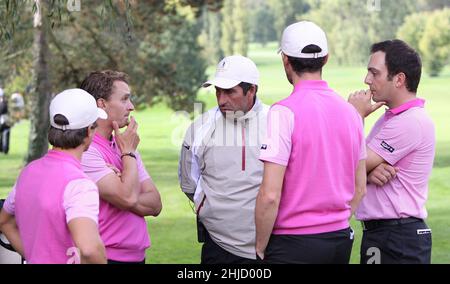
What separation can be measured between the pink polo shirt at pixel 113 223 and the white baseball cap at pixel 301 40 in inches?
42.2

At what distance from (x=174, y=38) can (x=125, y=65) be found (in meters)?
24.0

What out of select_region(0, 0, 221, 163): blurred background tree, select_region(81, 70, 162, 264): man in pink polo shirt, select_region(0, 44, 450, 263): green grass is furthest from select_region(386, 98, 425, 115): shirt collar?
select_region(0, 0, 221, 163): blurred background tree

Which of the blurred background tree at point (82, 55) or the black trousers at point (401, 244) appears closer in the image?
the black trousers at point (401, 244)

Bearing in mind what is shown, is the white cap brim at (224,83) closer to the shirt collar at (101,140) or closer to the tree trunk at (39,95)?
the shirt collar at (101,140)

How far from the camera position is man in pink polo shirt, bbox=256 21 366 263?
412 cm

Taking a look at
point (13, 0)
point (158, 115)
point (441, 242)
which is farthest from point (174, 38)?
point (13, 0)

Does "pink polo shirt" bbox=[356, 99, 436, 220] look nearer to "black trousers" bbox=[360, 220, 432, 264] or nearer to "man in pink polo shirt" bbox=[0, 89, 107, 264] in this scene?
"black trousers" bbox=[360, 220, 432, 264]

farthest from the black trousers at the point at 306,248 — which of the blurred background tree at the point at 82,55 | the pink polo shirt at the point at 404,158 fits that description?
the blurred background tree at the point at 82,55

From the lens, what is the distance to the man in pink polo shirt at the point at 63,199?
361cm

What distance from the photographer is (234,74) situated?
16.5 ft

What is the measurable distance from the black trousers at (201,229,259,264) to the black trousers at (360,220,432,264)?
27.7 inches

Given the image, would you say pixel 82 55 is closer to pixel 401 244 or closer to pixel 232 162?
pixel 232 162

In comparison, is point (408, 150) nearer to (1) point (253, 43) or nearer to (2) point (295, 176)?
(2) point (295, 176)

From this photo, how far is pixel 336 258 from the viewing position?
4.28 metres
